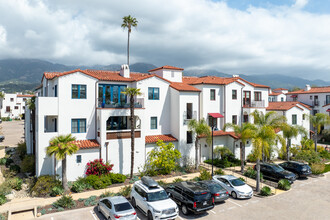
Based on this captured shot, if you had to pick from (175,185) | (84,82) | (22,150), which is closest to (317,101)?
(175,185)

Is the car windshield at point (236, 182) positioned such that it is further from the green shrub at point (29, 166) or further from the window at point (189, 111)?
the green shrub at point (29, 166)

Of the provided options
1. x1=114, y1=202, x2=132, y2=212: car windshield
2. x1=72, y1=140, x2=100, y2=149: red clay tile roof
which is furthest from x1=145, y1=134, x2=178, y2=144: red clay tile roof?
x1=114, y1=202, x2=132, y2=212: car windshield

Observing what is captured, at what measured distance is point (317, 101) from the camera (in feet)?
159

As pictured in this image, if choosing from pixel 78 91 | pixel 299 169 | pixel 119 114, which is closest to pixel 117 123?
pixel 119 114

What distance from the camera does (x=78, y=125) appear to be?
23.5m

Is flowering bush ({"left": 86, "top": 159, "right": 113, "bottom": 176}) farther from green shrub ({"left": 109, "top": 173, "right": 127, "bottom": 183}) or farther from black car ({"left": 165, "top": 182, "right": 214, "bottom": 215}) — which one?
black car ({"left": 165, "top": 182, "right": 214, "bottom": 215})

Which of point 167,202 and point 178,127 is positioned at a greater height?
point 178,127

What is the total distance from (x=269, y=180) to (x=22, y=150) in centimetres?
3261

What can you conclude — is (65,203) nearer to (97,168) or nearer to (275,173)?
(97,168)

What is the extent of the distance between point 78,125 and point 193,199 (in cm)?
1470

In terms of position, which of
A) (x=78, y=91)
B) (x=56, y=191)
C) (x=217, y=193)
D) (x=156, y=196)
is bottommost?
(x=56, y=191)

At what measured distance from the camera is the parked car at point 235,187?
18344 millimetres

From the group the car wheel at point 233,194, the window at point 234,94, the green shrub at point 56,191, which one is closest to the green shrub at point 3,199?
the green shrub at point 56,191

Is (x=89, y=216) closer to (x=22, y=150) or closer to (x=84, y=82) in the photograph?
(x=84, y=82)
